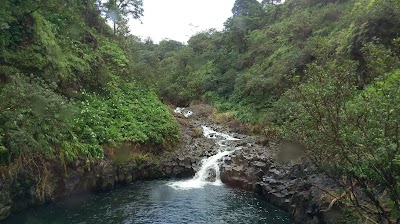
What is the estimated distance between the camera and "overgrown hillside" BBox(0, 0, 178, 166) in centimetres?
1633

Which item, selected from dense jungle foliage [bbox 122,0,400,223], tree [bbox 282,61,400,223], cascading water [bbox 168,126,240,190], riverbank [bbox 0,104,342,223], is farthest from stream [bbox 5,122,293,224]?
tree [bbox 282,61,400,223]

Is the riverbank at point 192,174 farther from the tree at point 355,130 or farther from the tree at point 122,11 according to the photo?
the tree at point 122,11

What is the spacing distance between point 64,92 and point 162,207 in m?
12.3

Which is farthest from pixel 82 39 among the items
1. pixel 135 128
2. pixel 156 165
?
pixel 156 165

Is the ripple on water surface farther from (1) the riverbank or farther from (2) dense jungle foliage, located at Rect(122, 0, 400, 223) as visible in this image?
(2) dense jungle foliage, located at Rect(122, 0, 400, 223)

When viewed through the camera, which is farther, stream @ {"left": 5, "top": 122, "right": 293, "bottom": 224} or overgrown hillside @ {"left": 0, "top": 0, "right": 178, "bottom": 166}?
stream @ {"left": 5, "top": 122, "right": 293, "bottom": 224}

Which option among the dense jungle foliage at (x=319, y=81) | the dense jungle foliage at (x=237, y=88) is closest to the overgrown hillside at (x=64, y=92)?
the dense jungle foliage at (x=237, y=88)

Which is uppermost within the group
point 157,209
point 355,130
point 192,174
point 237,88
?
point 237,88

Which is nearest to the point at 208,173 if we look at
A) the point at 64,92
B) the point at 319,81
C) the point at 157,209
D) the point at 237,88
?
the point at 157,209

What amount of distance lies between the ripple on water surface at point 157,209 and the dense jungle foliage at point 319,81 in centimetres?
516

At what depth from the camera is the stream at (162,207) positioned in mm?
16734

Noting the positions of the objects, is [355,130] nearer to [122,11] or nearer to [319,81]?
[319,81]

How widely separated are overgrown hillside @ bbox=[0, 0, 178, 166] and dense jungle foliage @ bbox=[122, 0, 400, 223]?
7340 mm

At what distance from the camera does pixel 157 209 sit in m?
18.3
